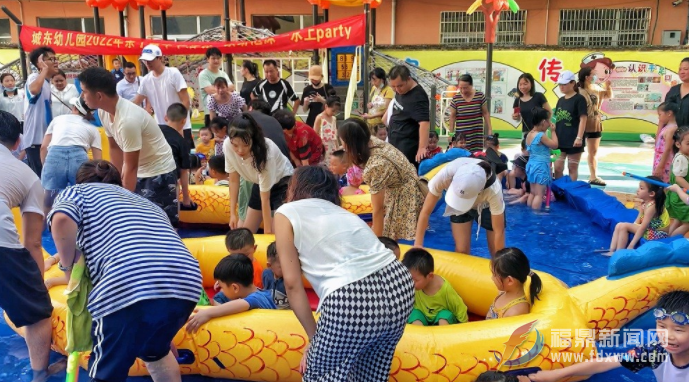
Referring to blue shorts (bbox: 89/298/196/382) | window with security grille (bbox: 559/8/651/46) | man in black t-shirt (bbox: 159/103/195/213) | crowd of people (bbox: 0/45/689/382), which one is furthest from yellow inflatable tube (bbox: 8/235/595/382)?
window with security grille (bbox: 559/8/651/46)

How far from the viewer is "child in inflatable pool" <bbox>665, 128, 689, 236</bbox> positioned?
433cm

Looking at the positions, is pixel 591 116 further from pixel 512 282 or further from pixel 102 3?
pixel 102 3

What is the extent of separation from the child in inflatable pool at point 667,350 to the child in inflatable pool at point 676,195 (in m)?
2.37

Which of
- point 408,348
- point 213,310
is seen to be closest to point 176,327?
point 213,310

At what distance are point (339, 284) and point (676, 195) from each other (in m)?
3.40

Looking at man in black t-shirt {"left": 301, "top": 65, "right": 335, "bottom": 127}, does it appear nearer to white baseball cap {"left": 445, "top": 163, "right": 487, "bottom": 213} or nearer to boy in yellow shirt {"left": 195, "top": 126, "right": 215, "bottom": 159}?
boy in yellow shirt {"left": 195, "top": 126, "right": 215, "bottom": 159}

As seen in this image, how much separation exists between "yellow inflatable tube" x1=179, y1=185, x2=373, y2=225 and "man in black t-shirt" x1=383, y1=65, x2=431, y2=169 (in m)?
0.65

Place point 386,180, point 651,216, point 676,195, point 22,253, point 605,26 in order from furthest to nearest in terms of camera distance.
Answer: point 605,26
point 651,216
point 676,195
point 386,180
point 22,253

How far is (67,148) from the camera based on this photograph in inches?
184

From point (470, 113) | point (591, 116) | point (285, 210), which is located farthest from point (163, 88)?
point (591, 116)

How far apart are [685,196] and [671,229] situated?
301mm

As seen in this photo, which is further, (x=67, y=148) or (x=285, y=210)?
(x=67, y=148)

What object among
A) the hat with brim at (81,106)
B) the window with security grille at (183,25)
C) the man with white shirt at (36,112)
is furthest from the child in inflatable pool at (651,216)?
the window with security grille at (183,25)

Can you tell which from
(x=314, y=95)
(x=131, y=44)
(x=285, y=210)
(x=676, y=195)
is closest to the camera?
(x=285, y=210)
